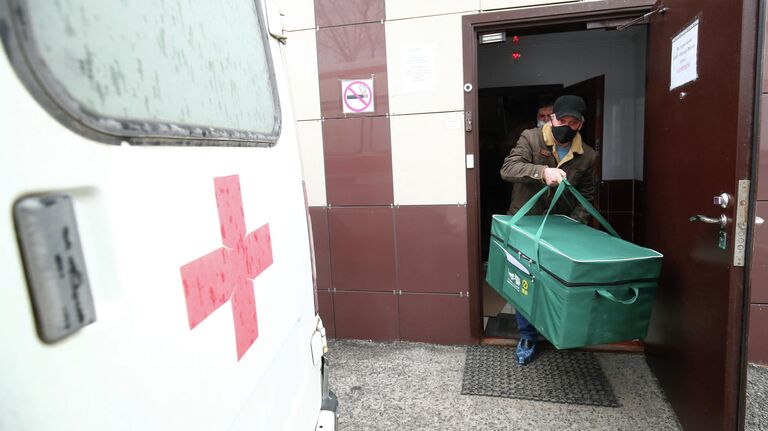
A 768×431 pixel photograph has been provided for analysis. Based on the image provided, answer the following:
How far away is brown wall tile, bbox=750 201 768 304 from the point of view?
2639mm

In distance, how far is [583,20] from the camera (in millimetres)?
2838

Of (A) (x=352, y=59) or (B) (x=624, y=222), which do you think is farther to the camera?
(B) (x=624, y=222)

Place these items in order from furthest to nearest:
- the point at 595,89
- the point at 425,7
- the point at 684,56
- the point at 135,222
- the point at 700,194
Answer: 1. the point at 595,89
2. the point at 425,7
3. the point at 684,56
4. the point at 700,194
5. the point at 135,222

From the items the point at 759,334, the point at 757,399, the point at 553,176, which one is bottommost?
the point at 757,399

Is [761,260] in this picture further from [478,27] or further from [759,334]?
[478,27]

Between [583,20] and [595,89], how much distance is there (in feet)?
7.19

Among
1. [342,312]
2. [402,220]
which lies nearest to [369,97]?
[402,220]

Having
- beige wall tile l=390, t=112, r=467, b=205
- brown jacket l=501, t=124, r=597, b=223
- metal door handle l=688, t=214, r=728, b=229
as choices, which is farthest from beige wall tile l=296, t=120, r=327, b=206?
metal door handle l=688, t=214, r=728, b=229

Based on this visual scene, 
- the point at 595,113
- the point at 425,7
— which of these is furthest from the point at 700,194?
the point at 595,113

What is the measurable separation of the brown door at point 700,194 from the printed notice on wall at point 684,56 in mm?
35

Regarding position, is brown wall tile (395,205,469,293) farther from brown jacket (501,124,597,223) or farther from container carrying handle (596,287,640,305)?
container carrying handle (596,287,640,305)

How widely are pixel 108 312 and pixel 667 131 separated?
2.70 metres

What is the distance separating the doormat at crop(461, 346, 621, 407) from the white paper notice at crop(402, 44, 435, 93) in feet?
6.28

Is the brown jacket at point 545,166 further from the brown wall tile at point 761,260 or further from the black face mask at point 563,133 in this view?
the brown wall tile at point 761,260
